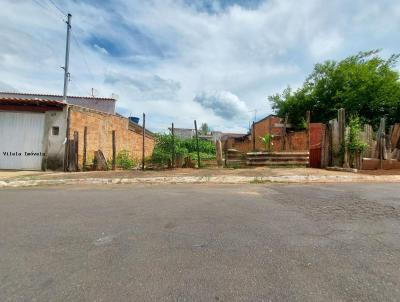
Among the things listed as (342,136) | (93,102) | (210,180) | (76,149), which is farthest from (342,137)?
(93,102)

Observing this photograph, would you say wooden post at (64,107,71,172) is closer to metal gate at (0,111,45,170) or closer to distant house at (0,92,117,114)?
metal gate at (0,111,45,170)

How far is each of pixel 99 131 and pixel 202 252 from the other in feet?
46.2

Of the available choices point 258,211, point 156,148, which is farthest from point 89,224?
point 156,148

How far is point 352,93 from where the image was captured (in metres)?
21.5

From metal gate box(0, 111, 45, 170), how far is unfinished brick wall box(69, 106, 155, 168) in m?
1.56

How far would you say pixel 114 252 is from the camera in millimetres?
3182

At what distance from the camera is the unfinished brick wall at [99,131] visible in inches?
554

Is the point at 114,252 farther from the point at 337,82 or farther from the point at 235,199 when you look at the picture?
the point at 337,82

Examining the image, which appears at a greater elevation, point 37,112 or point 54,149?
point 37,112

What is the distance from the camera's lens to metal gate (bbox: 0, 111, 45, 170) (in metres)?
13.4

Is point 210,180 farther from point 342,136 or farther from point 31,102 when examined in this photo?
point 31,102

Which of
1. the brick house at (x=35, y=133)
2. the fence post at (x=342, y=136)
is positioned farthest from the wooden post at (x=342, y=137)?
the brick house at (x=35, y=133)

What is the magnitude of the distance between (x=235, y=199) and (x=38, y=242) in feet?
12.4

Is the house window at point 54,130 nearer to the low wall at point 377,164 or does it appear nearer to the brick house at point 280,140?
the brick house at point 280,140
